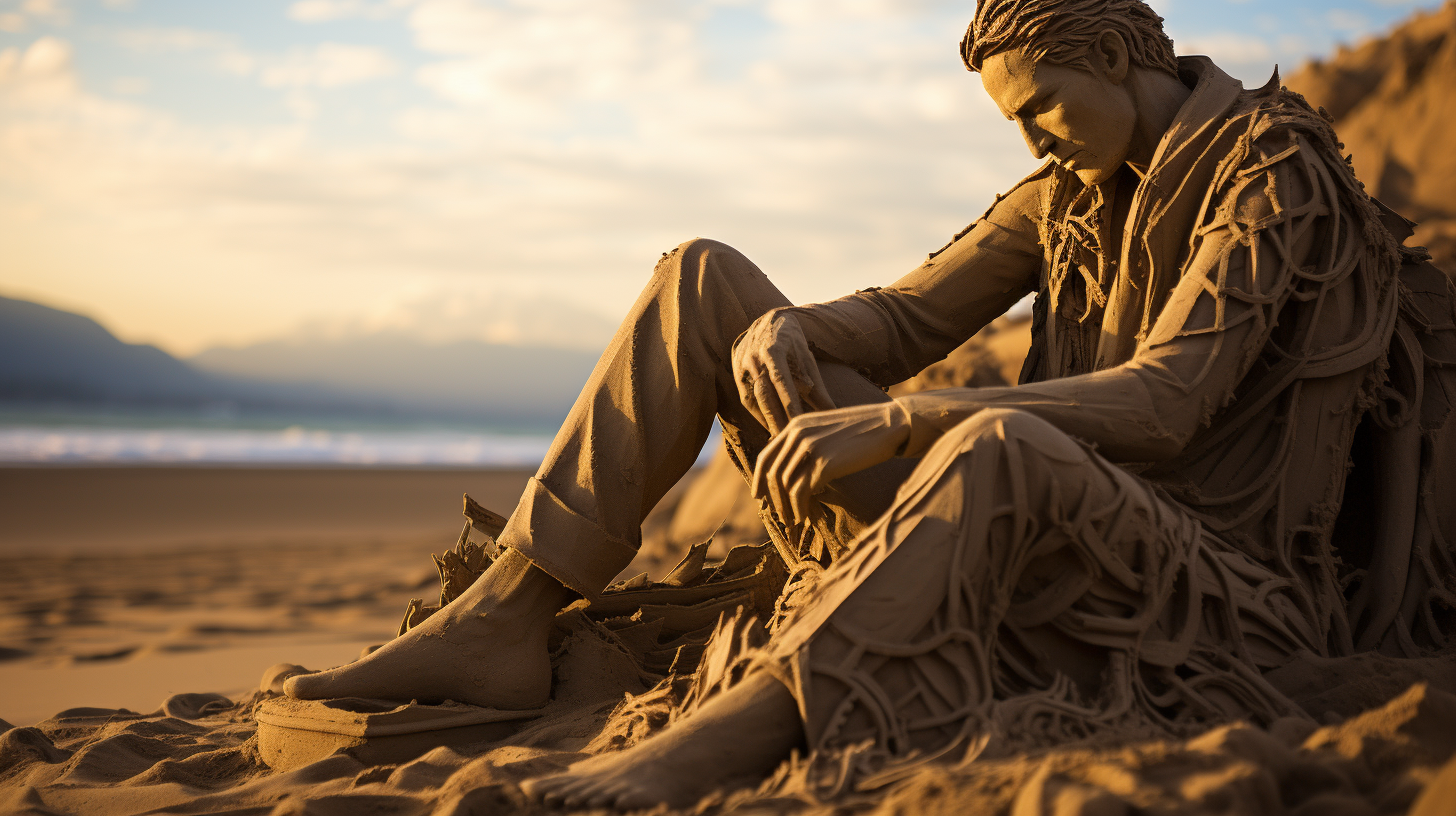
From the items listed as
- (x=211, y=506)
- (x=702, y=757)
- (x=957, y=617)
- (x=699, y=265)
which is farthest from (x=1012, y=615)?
(x=211, y=506)

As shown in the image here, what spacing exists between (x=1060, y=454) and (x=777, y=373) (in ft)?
2.02

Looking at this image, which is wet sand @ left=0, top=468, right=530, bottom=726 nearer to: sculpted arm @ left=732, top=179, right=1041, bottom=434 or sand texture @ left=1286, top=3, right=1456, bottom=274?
sculpted arm @ left=732, top=179, right=1041, bottom=434

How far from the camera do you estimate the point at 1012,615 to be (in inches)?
80.6

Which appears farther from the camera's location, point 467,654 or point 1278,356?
point 467,654

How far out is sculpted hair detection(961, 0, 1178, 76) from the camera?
94.0 inches

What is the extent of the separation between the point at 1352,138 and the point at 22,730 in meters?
11.3

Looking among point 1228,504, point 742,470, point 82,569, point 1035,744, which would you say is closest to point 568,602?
point 742,470

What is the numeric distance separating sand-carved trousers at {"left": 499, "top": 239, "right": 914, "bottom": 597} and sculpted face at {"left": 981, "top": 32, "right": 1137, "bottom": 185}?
68 centimetres

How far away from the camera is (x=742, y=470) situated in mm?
2867

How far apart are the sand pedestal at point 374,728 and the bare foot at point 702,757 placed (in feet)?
2.51

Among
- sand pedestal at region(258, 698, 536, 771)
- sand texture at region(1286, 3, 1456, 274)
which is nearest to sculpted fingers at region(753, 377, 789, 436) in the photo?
sand pedestal at region(258, 698, 536, 771)

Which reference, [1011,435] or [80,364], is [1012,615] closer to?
[1011,435]

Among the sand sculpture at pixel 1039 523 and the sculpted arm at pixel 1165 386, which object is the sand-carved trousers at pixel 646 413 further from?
the sculpted arm at pixel 1165 386

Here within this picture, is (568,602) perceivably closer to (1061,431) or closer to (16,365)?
(1061,431)
